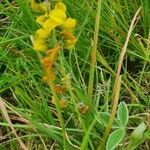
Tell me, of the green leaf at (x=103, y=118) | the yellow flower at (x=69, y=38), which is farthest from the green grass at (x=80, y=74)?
the yellow flower at (x=69, y=38)

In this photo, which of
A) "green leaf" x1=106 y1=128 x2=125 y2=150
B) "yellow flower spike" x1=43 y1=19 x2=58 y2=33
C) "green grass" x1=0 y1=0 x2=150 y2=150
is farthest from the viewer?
"green grass" x1=0 y1=0 x2=150 y2=150

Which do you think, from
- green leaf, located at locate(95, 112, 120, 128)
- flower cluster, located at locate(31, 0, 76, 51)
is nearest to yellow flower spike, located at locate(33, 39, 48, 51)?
flower cluster, located at locate(31, 0, 76, 51)

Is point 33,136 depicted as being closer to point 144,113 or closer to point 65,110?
point 65,110

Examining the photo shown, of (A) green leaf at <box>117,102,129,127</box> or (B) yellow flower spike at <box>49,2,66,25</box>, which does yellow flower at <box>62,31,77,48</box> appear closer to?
(B) yellow flower spike at <box>49,2,66,25</box>

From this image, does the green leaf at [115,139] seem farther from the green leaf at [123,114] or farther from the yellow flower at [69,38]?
the yellow flower at [69,38]

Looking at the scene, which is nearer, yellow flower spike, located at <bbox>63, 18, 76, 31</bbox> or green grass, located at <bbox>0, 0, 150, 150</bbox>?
yellow flower spike, located at <bbox>63, 18, 76, 31</bbox>

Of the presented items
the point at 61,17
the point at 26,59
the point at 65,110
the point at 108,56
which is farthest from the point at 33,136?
the point at 61,17

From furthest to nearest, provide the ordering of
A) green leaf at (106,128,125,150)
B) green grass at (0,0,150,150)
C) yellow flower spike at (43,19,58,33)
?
green grass at (0,0,150,150) → green leaf at (106,128,125,150) → yellow flower spike at (43,19,58,33)
